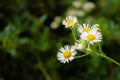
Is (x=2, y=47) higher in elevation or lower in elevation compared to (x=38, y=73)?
higher

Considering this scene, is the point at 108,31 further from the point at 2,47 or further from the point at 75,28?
the point at 75,28

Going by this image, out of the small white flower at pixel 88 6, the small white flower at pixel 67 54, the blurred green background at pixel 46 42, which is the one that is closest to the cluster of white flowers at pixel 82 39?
the small white flower at pixel 67 54

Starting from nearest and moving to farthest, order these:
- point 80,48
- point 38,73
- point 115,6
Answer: point 80,48 → point 38,73 → point 115,6

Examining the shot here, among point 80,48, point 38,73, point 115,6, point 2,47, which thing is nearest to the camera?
point 80,48

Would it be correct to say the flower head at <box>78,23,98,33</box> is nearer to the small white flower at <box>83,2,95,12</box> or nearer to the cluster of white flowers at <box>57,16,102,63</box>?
the cluster of white flowers at <box>57,16,102,63</box>

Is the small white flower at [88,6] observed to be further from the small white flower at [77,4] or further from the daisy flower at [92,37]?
the daisy flower at [92,37]

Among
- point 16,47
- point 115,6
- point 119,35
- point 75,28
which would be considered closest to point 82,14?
point 115,6

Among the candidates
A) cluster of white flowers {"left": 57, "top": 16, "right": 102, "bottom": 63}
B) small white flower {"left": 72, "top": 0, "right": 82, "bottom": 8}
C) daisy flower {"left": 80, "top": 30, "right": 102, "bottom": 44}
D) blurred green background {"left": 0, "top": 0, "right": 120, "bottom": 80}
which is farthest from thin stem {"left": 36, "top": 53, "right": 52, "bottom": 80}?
daisy flower {"left": 80, "top": 30, "right": 102, "bottom": 44}

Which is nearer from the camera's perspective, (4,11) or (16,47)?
(16,47)
